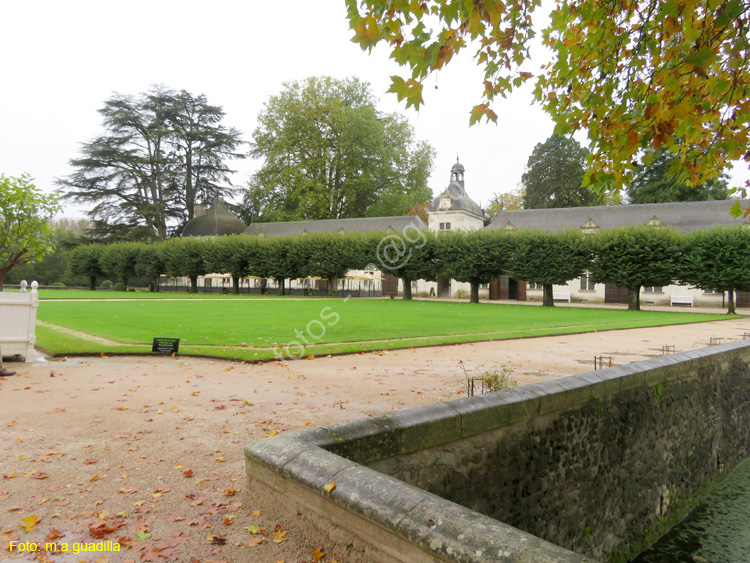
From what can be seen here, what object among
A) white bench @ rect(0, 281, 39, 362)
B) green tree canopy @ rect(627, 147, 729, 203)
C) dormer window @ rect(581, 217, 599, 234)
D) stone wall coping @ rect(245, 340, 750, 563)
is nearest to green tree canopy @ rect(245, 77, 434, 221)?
dormer window @ rect(581, 217, 599, 234)

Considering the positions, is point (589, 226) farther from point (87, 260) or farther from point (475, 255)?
point (87, 260)

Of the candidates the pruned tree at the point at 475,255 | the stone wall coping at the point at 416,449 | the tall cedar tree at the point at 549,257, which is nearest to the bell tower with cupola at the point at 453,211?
the pruned tree at the point at 475,255

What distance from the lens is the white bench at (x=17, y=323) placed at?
9047mm

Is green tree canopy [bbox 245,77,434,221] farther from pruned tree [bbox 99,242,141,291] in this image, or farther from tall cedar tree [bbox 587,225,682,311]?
tall cedar tree [bbox 587,225,682,311]

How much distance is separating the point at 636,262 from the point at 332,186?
3135cm

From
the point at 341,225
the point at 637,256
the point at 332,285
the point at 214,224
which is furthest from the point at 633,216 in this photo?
the point at 214,224

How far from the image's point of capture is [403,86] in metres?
4.36

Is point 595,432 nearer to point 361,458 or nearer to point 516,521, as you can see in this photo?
point 516,521

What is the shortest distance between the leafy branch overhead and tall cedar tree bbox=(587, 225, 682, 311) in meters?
25.3

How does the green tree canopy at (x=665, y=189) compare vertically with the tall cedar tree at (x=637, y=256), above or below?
above

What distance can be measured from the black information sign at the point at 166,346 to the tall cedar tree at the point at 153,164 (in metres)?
42.6

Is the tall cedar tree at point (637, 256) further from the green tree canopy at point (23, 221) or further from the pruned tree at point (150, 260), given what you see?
the pruned tree at point (150, 260)

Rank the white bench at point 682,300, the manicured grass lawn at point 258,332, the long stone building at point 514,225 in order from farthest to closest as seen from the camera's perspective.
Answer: the long stone building at point 514,225, the white bench at point 682,300, the manicured grass lawn at point 258,332

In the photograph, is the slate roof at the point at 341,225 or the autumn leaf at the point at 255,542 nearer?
the autumn leaf at the point at 255,542
